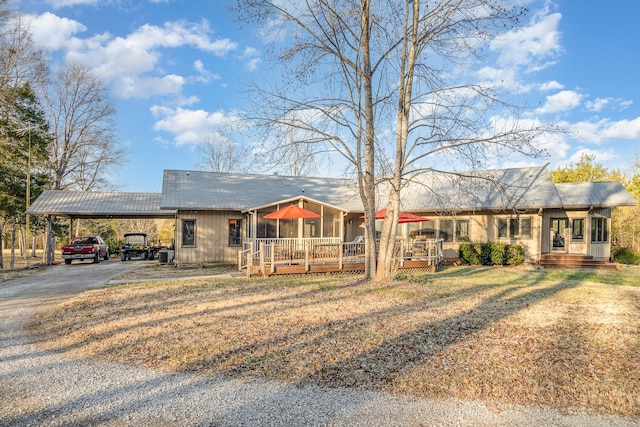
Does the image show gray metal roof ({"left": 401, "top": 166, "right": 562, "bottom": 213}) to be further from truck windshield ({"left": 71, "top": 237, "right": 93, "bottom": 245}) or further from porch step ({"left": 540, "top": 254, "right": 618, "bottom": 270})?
truck windshield ({"left": 71, "top": 237, "right": 93, "bottom": 245})

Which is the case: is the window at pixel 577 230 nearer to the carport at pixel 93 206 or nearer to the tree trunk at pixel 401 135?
the tree trunk at pixel 401 135

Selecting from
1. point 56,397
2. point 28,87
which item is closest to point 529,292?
point 56,397

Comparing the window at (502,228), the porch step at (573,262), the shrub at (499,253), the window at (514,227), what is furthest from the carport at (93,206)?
the porch step at (573,262)

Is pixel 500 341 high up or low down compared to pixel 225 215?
down

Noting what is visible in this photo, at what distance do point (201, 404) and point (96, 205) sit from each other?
19741mm

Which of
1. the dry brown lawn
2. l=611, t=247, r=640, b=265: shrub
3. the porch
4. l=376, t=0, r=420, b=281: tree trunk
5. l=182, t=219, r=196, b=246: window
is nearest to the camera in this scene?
the dry brown lawn

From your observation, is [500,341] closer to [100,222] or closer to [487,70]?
[487,70]

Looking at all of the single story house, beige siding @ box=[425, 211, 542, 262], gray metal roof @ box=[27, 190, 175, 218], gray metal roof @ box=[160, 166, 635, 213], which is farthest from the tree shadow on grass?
gray metal roof @ box=[27, 190, 175, 218]

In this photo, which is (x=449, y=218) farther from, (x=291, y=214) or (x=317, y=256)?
(x=291, y=214)

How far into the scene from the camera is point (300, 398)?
3.74 metres

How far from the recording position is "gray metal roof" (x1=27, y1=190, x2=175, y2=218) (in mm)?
18609

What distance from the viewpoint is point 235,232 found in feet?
58.2

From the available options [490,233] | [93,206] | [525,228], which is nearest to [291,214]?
[490,233]

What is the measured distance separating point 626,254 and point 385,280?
50.9 ft
